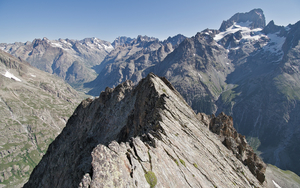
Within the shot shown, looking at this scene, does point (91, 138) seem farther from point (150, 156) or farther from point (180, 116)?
point (150, 156)

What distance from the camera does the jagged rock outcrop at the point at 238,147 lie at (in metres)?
49.2

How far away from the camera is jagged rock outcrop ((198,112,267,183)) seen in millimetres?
49156

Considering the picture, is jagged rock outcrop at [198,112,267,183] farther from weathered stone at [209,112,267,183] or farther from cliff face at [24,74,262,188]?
cliff face at [24,74,262,188]

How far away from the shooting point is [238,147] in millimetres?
55688

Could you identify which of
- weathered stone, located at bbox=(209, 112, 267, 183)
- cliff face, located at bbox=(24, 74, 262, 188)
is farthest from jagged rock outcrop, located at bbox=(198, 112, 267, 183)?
cliff face, located at bbox=(24, 74, 262, 188)

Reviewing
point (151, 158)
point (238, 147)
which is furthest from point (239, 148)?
point (151, 158)

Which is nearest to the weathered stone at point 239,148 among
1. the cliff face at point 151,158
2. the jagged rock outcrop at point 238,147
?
the jagged rock outcrop at point 238,147

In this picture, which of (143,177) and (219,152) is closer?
(143,177)

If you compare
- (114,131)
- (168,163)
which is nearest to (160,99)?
(168,163)

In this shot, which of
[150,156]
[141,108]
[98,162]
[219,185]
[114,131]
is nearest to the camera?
[98,162]

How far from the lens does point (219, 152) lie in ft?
119

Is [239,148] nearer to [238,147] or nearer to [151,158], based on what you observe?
[238,147]

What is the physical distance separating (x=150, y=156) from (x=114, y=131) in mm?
34807

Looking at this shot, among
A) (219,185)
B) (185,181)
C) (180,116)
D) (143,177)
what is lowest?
(219,185)
